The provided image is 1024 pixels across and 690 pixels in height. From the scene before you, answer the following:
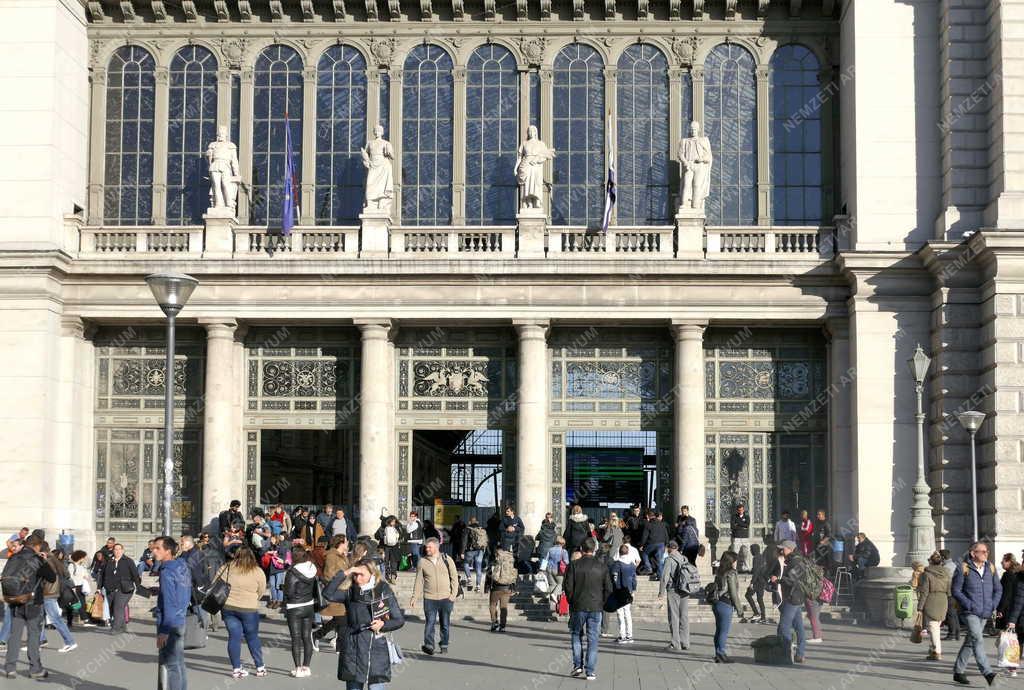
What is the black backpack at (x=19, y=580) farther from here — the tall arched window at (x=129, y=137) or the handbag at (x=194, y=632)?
the tall arched window at (x=129, y=137)

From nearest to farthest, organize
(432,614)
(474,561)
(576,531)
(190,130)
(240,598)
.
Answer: (240,598) < (432,614) < (576,531) < (474,561) < (190,130)

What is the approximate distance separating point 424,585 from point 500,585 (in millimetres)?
4633

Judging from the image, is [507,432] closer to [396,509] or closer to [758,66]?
[396,509]

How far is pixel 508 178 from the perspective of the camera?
4284 centimetres

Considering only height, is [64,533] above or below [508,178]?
below

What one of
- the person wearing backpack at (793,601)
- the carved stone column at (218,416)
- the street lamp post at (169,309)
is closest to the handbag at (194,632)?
the street lamp post at (169,309)

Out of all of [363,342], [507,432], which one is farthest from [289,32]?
[507,432]

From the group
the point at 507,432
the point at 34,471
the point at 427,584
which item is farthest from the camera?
the point at 507,432

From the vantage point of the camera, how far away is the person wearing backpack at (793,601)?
2491 centimetres

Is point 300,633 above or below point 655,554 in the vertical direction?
below

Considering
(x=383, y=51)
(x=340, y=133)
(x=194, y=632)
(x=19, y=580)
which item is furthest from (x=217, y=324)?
(x=19, y=580)

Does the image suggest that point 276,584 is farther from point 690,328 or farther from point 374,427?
point 690,328

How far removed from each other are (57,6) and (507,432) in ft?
54.2

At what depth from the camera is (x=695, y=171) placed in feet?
134
